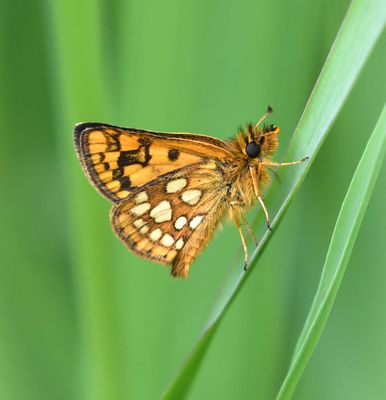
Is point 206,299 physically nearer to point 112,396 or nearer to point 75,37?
point 112,396

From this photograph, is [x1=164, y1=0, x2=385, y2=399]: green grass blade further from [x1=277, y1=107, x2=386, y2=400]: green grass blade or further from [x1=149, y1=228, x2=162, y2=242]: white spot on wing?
[x1=149, y1=228, x2=162, y2=242]: white spot on wing

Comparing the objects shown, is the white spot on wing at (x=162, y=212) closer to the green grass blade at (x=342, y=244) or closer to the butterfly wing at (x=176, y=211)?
the butterfly wing at (x=176, y=211)

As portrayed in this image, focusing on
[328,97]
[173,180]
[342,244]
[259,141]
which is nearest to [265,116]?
[259,141]

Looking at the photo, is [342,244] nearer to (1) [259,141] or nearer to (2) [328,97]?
(2) [328,97]

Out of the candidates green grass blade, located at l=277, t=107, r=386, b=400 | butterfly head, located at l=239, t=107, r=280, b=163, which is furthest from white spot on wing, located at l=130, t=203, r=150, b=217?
green grass blade, located at l=277, t=107, r=386, b=400

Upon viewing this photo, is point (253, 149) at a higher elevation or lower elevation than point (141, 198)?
higher

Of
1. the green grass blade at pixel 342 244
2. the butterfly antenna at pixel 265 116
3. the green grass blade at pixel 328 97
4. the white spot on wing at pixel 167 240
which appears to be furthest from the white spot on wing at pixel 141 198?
the green grass blade at pixel 342 244

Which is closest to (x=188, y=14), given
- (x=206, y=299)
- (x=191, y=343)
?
(x=206, y=299)
